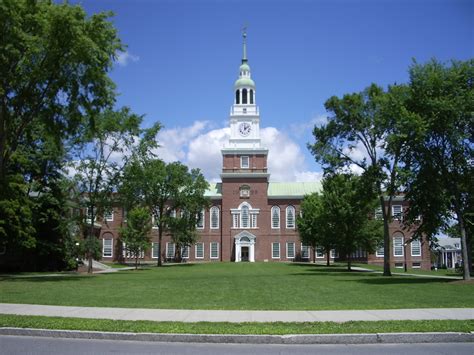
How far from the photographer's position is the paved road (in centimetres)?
903

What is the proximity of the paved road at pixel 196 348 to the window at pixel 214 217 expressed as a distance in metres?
67.4

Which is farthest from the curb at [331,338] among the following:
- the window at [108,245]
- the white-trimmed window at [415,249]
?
the window at [108,245]

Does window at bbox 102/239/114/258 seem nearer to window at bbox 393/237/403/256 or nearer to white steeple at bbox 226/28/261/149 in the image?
white steeple at bbox 226/28/261/149

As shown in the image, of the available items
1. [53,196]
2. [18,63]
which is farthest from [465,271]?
[53,196]

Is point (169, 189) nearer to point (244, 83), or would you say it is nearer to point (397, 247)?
point (244, 83)

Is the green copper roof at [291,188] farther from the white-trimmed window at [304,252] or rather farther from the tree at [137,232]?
the tree at [137,232]

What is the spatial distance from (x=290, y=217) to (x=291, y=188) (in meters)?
6.10

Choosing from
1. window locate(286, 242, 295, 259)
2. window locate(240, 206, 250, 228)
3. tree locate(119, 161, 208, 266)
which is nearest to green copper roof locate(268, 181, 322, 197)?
window locate(240, 206, 250, 228)

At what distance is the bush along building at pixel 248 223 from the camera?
74.9 meters

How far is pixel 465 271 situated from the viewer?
26000 millimetres

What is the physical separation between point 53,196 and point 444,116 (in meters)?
33.5

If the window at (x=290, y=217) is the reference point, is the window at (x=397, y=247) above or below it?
below

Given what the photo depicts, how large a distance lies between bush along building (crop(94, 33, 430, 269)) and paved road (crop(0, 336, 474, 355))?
64.0 m

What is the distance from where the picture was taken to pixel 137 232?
2073 inches
